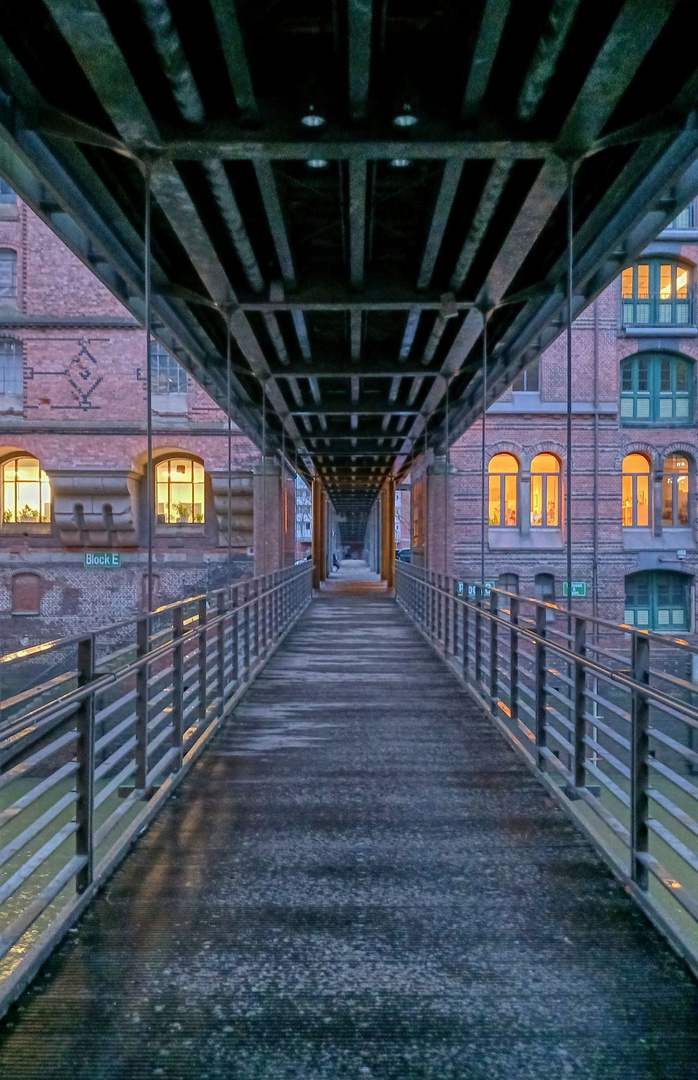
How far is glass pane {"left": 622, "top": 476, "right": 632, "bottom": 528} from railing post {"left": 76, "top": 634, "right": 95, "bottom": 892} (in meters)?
19.5

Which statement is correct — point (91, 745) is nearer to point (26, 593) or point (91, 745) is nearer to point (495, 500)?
point (495, 500)

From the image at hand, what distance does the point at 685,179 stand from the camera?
12.9 ft

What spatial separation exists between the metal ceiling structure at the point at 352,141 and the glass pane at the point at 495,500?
46.4ft

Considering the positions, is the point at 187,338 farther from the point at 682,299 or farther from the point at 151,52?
the point at 682,299

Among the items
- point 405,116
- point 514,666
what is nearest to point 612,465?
point 514,666

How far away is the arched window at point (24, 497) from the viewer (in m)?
21.7

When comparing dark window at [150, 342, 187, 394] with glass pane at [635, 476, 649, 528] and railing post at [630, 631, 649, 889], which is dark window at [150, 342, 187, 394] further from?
railing post at [630, 631, 649, 889]

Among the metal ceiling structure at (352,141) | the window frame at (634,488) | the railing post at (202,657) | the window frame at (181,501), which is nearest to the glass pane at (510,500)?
the window frame at (634,488)

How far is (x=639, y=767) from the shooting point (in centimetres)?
296

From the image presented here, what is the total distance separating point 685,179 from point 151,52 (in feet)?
8.51

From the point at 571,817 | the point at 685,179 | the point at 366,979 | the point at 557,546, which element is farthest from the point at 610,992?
the point at 557,546

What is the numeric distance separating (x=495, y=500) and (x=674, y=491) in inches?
183

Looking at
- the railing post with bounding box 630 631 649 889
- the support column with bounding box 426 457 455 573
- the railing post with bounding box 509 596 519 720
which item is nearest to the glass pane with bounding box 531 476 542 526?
the support column with bounding box 426 457 455 573

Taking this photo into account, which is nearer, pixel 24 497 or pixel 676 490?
pixel 676 490
